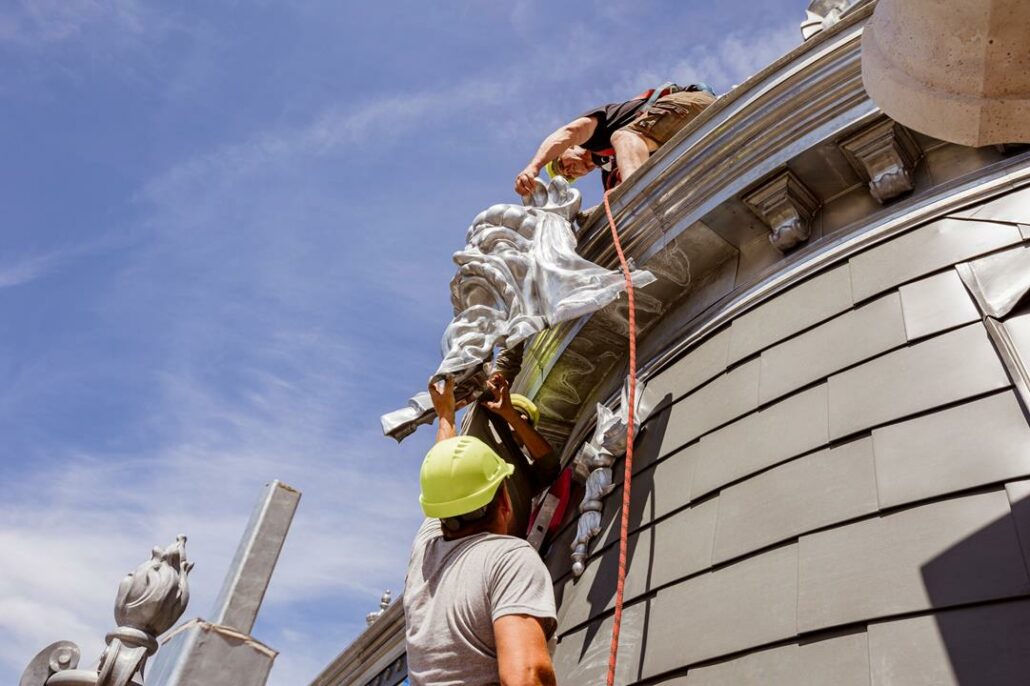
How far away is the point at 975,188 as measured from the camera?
14.9 ft

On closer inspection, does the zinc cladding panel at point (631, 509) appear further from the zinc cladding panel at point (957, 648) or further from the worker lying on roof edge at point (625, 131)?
the worker lying on roof edge at point (625, 131)

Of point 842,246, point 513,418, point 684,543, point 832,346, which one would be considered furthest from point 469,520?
point 842,246

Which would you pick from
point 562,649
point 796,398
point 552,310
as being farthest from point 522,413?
point 796,398

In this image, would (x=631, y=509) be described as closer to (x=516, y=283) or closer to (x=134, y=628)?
(x=516, y=283)

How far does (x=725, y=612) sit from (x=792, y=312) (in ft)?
6.13

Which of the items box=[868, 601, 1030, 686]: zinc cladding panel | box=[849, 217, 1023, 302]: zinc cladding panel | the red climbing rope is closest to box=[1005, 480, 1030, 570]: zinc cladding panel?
box=[868, 601, 1030, 686]: zinc cladding panel

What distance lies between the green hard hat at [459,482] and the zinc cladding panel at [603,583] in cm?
169

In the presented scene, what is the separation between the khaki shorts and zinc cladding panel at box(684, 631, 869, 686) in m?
5.24

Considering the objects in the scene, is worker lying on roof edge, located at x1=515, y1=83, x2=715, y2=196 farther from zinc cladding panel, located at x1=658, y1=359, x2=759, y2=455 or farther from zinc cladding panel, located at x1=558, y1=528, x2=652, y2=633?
zinc cladding panel, located at x1=558, y1=528, x2=652, y2=633

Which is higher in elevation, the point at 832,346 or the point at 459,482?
the point at 832,346

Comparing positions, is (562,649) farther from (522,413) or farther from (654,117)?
(654,117)

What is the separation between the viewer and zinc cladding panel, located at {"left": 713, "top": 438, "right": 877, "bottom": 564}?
388cm

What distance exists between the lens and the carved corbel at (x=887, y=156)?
16.2 ft

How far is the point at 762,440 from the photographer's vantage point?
15.0 feet
